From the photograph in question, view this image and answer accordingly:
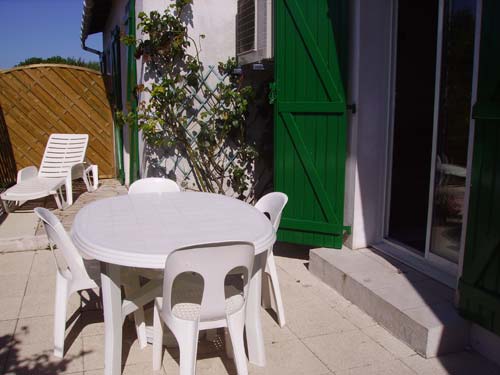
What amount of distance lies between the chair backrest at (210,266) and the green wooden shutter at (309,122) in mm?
1922

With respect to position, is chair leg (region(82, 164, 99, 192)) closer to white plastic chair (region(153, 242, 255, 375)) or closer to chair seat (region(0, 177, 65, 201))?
chair seat (region(0, 177, 65, 201))

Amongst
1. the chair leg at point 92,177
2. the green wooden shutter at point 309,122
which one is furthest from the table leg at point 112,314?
the chair leg at point 92,177

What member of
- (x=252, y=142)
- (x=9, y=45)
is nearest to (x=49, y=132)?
(x=252, y=142)

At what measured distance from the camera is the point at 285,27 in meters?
4.09

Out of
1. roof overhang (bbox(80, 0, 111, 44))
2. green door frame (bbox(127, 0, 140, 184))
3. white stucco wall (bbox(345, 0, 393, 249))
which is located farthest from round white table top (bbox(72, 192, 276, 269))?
roof overhang (bbox(80, 0, 111, 44))

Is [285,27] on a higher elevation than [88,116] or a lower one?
higher

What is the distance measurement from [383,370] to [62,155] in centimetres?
529

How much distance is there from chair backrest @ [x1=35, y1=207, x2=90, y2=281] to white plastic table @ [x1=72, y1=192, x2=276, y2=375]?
0.28 feet

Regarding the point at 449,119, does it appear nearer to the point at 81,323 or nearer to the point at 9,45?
the point at 81,323

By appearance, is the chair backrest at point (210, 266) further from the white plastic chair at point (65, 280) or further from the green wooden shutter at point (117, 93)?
the green wooden shutter at point (117, 93)

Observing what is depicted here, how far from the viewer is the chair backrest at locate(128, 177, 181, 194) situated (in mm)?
3662

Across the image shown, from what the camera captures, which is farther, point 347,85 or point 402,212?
point 402,212

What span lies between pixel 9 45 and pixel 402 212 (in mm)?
20230

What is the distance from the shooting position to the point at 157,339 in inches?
101
